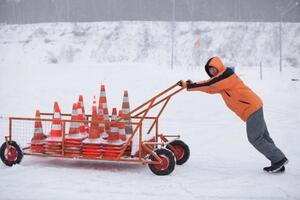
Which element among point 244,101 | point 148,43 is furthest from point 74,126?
point 148,43

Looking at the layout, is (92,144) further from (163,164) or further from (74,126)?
(163,164)

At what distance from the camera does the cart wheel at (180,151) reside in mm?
7136

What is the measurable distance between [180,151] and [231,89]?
1541mm

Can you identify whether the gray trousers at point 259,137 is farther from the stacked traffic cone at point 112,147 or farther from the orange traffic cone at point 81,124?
the orange traffic cone at point 81,124

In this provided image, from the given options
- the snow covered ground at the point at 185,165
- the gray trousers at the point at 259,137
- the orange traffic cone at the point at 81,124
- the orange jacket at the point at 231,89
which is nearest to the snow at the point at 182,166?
the snow covered ground at the point at 185,165

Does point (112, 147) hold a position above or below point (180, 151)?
above

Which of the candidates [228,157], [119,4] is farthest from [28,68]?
[119,4]

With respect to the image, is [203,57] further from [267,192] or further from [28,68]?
[267,192]

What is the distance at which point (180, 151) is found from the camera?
7.21 m

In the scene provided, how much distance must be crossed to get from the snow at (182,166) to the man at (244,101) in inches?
12.7

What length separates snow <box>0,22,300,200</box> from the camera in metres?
5.29

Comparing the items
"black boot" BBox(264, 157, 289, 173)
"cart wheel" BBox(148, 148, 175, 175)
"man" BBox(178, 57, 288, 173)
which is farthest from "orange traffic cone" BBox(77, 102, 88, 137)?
"black boot" BBox(264, 157, 289, 173)

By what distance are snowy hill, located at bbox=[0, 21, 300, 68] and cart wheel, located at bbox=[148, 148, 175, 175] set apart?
1390 inches

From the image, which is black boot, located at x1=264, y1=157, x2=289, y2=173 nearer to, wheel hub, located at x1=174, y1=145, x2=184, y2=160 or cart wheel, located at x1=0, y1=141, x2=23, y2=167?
wheel hub, located at x1=174, y1=145, x2=184, y2=160
